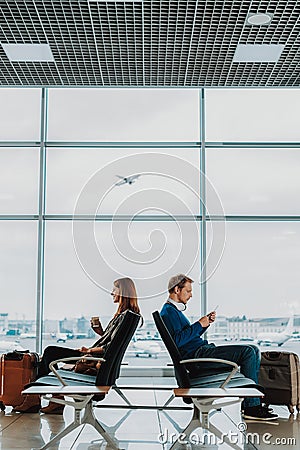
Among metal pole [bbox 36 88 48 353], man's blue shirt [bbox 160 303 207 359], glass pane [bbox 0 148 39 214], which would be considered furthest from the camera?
glass pane [bbox 0 148 39 214]

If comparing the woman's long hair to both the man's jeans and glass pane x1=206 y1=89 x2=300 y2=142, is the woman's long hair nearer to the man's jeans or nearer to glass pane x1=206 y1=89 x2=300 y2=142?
the man's jeans

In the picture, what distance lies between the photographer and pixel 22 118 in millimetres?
8742

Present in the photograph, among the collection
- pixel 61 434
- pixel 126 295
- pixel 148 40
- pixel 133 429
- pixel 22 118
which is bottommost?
pixel 133 429

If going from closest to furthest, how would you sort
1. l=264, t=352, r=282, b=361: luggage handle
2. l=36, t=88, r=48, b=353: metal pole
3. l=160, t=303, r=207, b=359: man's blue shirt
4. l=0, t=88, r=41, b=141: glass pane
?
l=160, t=303, r=207, b=359: man's blue shirt < l=264, t=352, r=282, b=361: luggage handle < l=36, t=88, r=48, b=353: metal pole < l=0, t=88, r=41, b=141: glass pane

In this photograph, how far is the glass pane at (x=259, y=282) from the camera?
339 inches

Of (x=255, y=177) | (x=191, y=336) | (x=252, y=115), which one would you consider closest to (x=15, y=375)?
(x=191, y=336)

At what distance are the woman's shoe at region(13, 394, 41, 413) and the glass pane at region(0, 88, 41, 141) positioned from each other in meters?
3.72

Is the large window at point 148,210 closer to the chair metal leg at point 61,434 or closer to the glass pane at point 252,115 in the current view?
the glass pane at point 252,115

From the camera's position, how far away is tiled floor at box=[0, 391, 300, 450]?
A: 4.77 m

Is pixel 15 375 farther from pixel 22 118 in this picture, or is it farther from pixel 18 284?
pixel 22 118

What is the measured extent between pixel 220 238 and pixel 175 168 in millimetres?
1064

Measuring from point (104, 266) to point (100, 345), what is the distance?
3019 millimetres

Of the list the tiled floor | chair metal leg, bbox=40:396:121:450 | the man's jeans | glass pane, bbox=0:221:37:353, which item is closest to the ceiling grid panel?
glass pane, bbox=0:221:37:353

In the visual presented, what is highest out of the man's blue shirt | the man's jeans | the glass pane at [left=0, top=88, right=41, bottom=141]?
the glass pane at [left=0, top=88, right=41, bottom=141]
